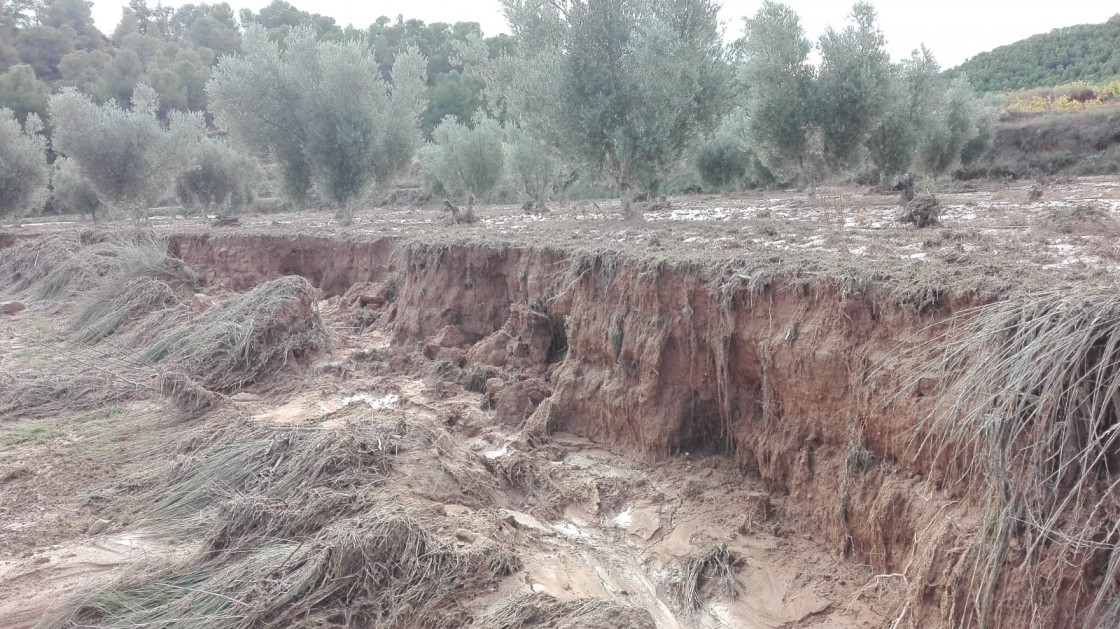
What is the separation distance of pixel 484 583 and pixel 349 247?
11.6 meters

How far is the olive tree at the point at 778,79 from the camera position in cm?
1580

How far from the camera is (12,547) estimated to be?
5.14m

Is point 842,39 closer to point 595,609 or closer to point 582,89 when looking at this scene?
point 582,89

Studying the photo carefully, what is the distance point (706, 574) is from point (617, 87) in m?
10.1

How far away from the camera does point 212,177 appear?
27750mm

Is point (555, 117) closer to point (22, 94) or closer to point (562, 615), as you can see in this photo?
point (562, 615)

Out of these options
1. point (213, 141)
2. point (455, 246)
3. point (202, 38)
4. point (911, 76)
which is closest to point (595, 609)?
point (455, 246)

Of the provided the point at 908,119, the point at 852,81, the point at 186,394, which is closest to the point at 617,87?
the point at 852,81

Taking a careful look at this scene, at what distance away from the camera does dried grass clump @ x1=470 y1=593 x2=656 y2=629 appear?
12.7 feet

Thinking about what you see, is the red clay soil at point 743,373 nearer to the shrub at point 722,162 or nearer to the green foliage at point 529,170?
the green foliage at point 529,170

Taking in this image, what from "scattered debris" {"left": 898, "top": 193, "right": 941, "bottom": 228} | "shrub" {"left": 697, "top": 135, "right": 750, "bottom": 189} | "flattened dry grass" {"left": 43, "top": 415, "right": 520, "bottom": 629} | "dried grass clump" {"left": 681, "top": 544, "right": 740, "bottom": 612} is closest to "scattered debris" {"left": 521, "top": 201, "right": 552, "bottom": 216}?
"shrub" {"left": 697, "top": 135, "right": 750, "bottom": 189}

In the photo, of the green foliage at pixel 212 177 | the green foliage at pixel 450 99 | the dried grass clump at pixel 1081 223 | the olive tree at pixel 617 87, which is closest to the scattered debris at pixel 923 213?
the dried grass clump at pixel 1081 223

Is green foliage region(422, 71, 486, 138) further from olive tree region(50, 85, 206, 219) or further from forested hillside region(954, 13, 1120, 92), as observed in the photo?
forested hillside region(954, 13, 1120, 92)

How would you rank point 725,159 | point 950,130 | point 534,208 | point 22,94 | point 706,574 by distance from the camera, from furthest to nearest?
point 22,94
point 725,159
point 950,130
point 534,208
point 706,574
